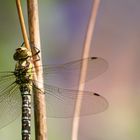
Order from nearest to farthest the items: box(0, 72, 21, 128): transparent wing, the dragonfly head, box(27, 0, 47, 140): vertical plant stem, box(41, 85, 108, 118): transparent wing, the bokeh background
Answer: box(27, 0, 47, 140): vertical plant stem
the dragonfly head
box(41, 85, 108, 118): transparent wing
box(0, 72, 21, 128): transparent wing
the bokeh background

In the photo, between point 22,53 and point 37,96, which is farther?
point 22,53

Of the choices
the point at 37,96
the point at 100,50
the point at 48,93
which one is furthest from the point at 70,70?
the point at 100,50

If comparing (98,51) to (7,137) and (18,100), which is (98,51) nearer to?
(7,137)

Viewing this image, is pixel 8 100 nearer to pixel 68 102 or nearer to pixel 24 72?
pixel 24 72

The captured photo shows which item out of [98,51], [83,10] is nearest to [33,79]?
[98,51]

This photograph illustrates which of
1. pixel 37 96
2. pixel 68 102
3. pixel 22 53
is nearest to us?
pixel 37 96

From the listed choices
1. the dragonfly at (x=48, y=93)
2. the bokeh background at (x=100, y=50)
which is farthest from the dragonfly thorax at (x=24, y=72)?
the bokeh background at (x=100, y=50)

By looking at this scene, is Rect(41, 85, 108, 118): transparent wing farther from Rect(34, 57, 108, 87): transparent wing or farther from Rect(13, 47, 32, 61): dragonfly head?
Rect(13, 47, 32, 61): dragonfly head

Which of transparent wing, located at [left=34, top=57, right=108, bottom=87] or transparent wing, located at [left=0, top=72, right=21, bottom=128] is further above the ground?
transparent wing, located at [left=34, top=57, right=108, bottom=87]

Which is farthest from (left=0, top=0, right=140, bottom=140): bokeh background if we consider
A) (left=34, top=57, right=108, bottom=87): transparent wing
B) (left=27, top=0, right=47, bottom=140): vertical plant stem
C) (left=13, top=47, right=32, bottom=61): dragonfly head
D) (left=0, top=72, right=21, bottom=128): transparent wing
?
(left=27, top=0, right=47, bottom=140): vertical plant stem
